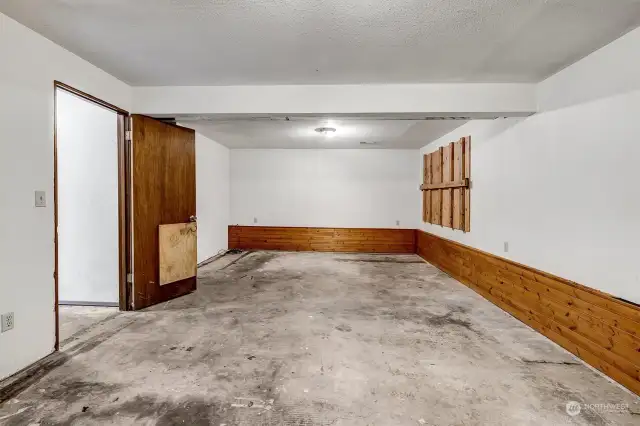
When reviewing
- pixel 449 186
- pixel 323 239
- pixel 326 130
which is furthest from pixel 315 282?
pixel 323 239

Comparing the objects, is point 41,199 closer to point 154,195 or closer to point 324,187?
point 154,195

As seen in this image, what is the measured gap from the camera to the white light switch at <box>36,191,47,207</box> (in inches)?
99.3

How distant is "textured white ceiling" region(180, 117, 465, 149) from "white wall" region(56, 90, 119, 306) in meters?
1.11

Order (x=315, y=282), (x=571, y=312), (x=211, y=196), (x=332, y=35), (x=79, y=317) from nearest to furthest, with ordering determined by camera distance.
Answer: (x=332, y=35) < (x=571, y=312) < (x=79, y=317) < (x=315, y=282) < (x=211, y=196)

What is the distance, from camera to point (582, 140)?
274 centimetres

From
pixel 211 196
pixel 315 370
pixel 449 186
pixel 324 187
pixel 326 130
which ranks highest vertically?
pixel 326 130

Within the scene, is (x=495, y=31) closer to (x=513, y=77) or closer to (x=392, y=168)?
(x=513, y=77)

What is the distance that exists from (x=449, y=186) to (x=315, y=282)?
110 inches

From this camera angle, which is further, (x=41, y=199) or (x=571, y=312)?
(x=571, y=312)

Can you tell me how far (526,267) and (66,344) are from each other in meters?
4.41

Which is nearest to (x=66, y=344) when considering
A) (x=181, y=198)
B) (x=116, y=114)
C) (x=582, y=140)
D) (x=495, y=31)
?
(x=181, y=198)

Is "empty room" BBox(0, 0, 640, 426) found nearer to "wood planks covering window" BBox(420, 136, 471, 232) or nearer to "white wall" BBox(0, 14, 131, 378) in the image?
"white wall" BBox(0, 14, 131, 378)

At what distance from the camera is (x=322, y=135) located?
20.1 feet

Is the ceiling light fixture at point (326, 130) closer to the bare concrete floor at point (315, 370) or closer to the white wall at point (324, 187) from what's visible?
the white wall at point (324, 187)
